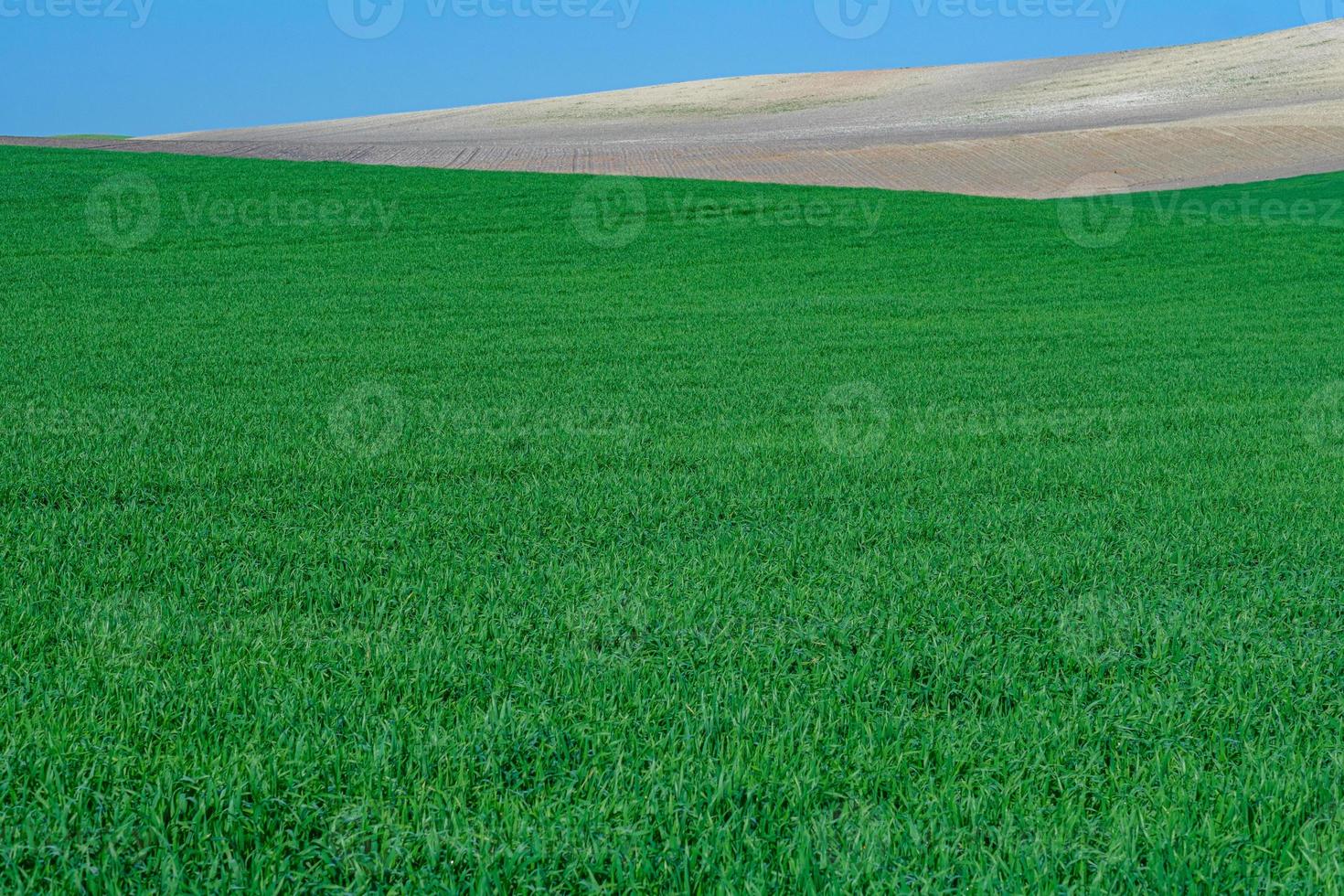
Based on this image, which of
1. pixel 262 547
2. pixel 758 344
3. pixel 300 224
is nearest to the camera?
pixel 262 547

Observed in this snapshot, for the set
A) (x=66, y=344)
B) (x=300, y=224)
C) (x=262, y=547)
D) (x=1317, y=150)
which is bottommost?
(x=262, y=547)

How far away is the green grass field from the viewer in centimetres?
236

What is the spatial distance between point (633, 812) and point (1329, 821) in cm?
154

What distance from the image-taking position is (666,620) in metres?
3.52

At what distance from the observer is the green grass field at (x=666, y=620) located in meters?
2.36

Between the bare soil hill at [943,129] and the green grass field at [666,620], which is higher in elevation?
the bare soil hill at [943,129]

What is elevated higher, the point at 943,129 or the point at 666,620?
the point at 943,129

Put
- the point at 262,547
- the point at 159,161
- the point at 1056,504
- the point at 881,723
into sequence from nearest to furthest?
1. the point at 881,723
2. the point at 262,547
3. the point at 1056,504
4. the point at 159,161

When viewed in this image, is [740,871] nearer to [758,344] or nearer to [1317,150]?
[758,344]

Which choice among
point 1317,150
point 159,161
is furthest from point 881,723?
point 1317,150

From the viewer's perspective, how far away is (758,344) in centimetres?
1105

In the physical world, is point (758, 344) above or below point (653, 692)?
above

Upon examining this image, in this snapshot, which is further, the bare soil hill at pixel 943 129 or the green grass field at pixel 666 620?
the bare soil hill at pixel 943 129

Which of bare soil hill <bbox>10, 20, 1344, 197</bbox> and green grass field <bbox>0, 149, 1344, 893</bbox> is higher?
bare soil hill <bbox>10, 20, 1344, 197</bbox>
